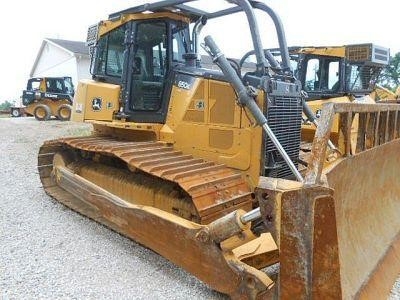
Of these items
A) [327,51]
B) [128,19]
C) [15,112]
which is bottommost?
[15,112]

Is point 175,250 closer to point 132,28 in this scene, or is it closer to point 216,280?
point 216,280

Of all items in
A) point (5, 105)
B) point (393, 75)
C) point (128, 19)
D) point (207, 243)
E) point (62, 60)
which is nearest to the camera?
point (207, 243)

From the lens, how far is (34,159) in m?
9.05

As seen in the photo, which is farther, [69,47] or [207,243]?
[69,47]

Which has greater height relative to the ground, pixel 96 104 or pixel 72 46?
pixel 72 46

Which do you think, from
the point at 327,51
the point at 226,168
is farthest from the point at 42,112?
the point at 226,168

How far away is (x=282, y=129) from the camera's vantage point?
4203mm

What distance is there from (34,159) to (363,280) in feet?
25.7

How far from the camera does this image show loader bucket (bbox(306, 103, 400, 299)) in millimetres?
2509

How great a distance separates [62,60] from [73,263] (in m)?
31.5

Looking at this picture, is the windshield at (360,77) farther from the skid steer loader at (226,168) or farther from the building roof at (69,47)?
the building roof at (69,47)

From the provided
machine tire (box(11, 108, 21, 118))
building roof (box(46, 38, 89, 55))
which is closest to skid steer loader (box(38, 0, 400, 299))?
machine tire (box(11, 108, 21, 118))

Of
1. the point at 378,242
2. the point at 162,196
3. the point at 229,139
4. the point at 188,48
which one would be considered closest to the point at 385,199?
the point at 378,242

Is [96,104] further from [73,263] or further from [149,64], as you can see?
[73,263]
